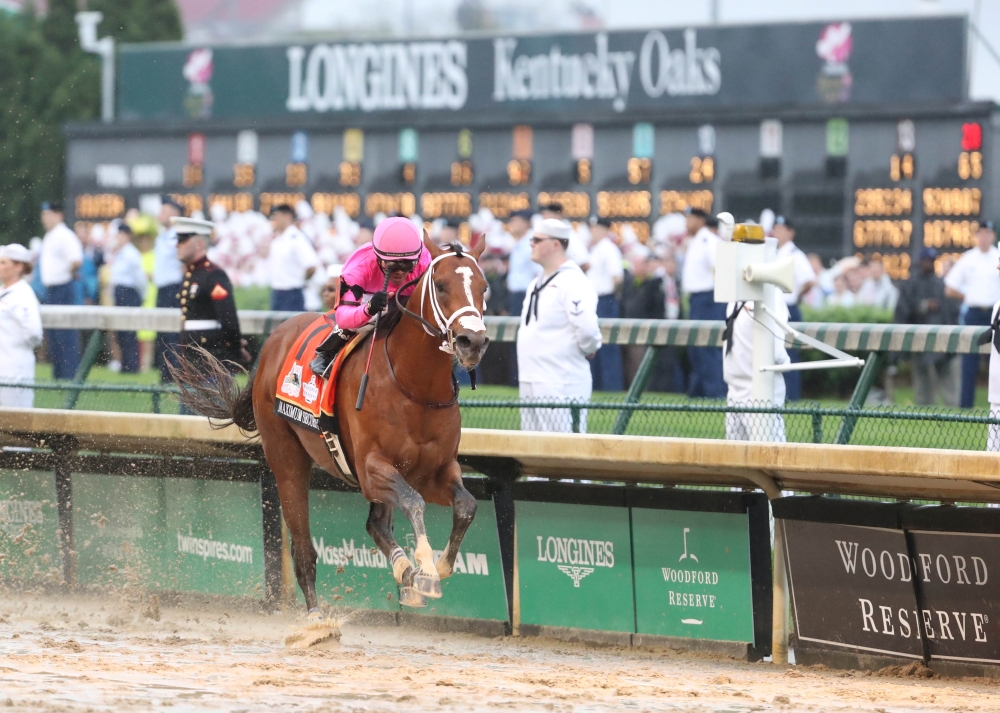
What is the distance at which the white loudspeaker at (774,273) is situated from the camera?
7.40 metres

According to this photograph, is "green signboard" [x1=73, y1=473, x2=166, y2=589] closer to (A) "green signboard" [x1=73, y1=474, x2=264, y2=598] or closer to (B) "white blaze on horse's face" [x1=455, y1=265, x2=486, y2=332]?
(A) "green signboard" [x1=73, y1=474, x2=264, y2=598]

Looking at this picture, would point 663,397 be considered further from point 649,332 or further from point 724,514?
point 724,514

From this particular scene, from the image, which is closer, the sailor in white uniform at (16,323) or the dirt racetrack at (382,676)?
the dirt racetrack at (382,676)

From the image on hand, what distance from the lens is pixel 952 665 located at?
6.70 metres

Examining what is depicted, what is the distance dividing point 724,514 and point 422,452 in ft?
4.56

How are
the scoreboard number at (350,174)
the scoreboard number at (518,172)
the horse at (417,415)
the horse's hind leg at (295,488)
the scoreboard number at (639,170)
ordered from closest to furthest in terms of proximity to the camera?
the horse at (417,415) → the horse's hind leg at (295,488) → the scoreboard number at (639,170) → the scoreboard number at (518,172) → the scoreboard number at (350,174)

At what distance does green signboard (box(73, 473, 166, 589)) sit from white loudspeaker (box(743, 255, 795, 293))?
3644mm

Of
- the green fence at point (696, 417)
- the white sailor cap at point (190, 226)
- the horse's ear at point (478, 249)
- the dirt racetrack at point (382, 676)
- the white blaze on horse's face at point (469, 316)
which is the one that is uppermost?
the white sailor cap at point (190, 226)

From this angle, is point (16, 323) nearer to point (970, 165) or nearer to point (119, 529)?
point (119, 529)

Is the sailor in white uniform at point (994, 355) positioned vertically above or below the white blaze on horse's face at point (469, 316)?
below

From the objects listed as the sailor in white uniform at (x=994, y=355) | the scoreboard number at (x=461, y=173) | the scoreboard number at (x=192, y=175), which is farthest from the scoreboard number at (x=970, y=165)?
the sailor in white uniform at (x=994, y=355)

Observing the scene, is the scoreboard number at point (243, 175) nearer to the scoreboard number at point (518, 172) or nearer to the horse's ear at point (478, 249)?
the scoreboard number at point (518, 172)

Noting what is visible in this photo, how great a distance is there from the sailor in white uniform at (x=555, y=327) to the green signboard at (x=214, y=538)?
1.64m

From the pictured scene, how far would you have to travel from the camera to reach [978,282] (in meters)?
14.2
